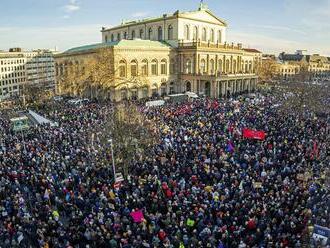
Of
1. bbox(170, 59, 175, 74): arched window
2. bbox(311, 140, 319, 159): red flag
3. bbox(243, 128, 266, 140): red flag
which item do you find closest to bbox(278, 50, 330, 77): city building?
bbox(170, 59, 175, 74): arched window

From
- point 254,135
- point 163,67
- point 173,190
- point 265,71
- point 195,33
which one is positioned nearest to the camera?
point 173,190

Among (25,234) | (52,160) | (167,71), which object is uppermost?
(167,71)

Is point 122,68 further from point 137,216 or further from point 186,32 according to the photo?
point 137,216

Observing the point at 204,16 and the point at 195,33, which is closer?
the point at 195,33

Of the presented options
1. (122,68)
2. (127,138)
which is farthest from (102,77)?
(127,138)

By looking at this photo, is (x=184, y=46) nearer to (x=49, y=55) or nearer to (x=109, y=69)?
(x=109, y=69)

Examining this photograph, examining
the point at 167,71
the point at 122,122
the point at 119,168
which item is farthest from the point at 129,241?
the point at 167,71

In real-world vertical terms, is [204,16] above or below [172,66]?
above
